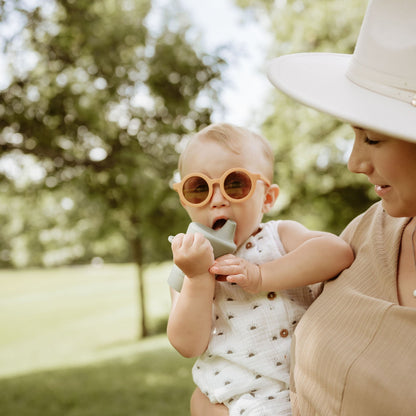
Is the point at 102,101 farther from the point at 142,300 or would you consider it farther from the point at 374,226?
the point at 142,300

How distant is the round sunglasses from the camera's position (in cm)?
180

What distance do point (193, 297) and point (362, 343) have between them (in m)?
0.59

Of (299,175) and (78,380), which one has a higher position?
(299,175)

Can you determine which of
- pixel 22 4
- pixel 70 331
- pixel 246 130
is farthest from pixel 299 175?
pixel 246 130

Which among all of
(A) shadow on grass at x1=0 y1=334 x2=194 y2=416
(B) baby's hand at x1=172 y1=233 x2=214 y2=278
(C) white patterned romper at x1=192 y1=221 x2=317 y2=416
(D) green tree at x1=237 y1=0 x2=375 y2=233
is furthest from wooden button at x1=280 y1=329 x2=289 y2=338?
(D) green tree at x1=237 y1=0 x2=375 y2=233

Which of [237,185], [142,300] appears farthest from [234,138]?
[142,300]

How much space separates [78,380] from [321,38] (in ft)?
32.9

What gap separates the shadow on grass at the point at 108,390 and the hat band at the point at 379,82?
636cm

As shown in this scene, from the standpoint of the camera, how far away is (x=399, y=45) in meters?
1.38

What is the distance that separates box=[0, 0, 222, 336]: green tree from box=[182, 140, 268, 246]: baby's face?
4.93 metres

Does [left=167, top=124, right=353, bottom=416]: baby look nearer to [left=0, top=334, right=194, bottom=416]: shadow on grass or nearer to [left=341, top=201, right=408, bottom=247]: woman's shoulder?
[left=341, top=201, right=408, bottom=247]: woman's shoulder

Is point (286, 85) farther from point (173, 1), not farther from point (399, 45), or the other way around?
point (173, 1)

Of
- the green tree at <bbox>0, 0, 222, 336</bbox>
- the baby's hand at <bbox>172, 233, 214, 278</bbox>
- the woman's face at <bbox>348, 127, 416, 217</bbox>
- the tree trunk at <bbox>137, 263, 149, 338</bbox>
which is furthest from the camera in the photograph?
the tree trunk at <bbox>137, 263, 149, 338</bbox>

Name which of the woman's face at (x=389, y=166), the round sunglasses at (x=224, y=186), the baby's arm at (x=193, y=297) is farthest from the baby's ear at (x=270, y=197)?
the woman's face at (x=389, y=166)
